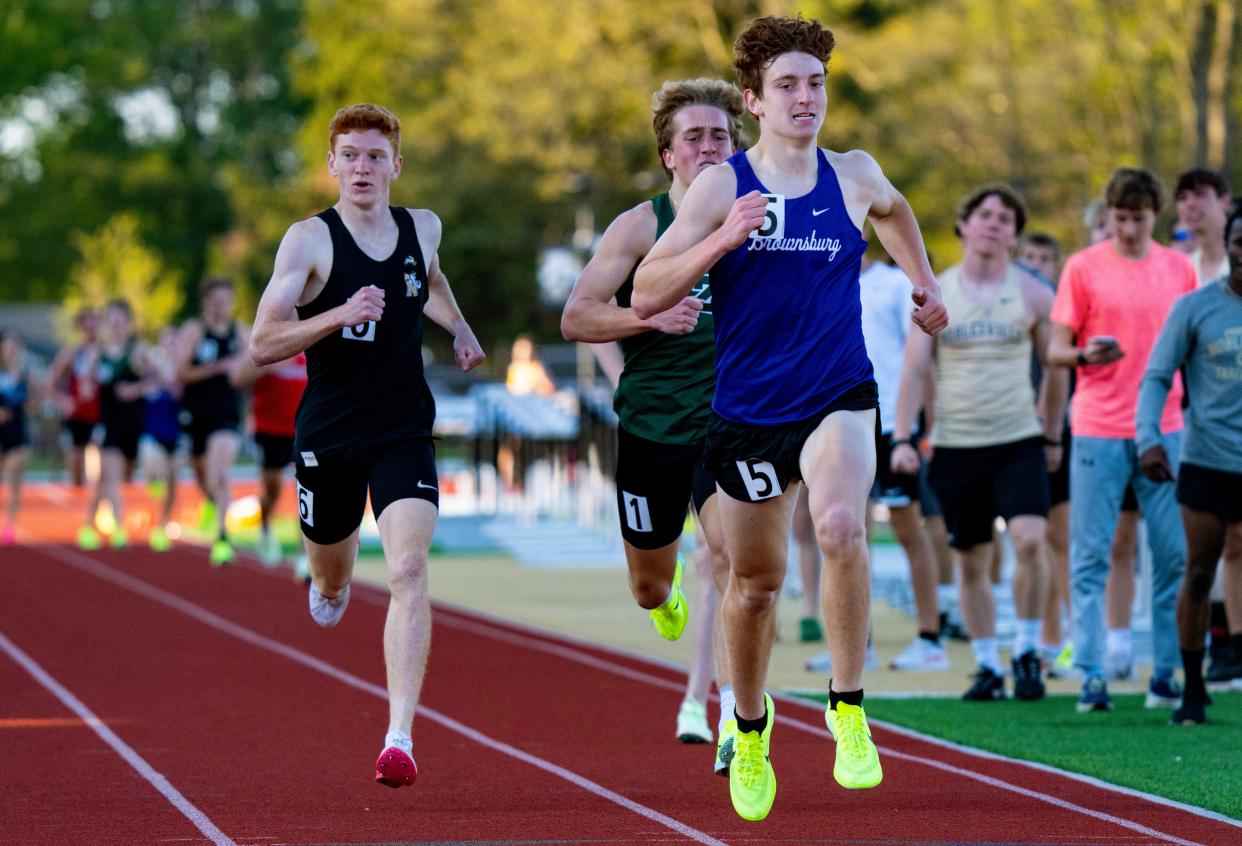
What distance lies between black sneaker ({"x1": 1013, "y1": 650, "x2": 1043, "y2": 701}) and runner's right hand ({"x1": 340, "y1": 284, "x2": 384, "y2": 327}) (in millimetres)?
4300

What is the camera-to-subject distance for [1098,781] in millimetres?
7633

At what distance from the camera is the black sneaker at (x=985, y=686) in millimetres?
10102

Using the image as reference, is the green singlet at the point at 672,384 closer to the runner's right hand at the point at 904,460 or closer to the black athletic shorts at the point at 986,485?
the runner's right hand at the point at 904,460

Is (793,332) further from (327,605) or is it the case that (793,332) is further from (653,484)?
(327,605)

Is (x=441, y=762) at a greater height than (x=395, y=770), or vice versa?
(x=395, y=770)

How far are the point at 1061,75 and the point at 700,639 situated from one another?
25396mm

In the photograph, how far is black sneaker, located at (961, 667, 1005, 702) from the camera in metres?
10.1

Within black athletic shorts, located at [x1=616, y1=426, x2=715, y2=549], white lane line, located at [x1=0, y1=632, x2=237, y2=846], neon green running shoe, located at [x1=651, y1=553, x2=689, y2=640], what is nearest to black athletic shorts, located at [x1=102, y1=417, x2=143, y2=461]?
white lane line, located at [x1=0, y1=632, x2=237, y2=846]

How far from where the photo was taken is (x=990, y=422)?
1012 cm

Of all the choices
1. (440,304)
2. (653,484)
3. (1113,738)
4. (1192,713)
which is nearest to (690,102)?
(440,304)

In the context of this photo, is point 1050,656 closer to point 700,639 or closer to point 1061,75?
point 700,639

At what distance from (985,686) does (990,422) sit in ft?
3.94

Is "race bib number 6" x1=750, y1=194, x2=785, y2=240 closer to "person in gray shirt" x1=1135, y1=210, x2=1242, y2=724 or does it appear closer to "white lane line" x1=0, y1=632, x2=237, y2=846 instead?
"white lane line" x1=0, y1=632, x2=237, y2=846

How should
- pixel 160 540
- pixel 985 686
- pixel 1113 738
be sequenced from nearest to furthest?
pixel 1113 738
pixel 985 686
pixel 160 540
